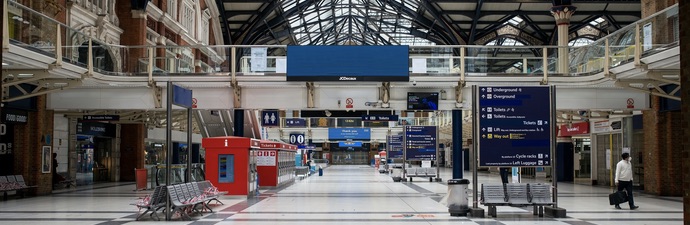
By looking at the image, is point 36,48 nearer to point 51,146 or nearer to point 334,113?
point 51,146

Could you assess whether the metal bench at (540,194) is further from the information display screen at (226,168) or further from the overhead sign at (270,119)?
the overhead sign at (270,119)

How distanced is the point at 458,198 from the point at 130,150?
2244 cm

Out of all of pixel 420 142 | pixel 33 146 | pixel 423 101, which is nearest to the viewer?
pixel 423 101

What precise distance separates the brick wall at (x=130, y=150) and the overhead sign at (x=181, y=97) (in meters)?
18.6

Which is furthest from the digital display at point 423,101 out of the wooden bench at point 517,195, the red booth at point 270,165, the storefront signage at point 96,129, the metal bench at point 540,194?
the storefront signage at point 96,129

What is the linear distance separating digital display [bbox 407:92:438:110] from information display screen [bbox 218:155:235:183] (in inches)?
235

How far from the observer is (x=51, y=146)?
2475 cm

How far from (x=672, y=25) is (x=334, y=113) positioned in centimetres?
1540

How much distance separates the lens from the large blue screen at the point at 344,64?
22016 mm

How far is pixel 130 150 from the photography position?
34.1 meters

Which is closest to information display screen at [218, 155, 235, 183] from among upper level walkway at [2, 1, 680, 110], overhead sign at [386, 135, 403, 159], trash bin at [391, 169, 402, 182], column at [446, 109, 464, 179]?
upper level walkway at [2, 1, 680, 110]

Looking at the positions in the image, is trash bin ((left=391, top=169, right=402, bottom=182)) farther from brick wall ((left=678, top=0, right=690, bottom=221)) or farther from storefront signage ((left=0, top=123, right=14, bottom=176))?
brick wall ((left=678, top=0, right=690, bottom=221))

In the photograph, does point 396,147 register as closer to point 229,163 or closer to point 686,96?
point 229,163

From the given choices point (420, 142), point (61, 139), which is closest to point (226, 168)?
point (61, 139)
